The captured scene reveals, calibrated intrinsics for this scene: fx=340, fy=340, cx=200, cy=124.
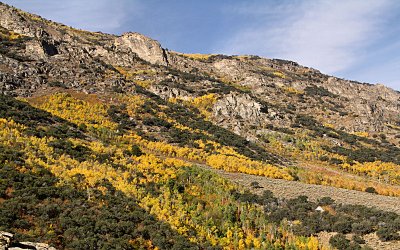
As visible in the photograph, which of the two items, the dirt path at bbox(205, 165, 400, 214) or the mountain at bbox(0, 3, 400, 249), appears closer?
the mountain at bbox(0, 3, 400, 249)

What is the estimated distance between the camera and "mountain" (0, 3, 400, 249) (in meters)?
32.1

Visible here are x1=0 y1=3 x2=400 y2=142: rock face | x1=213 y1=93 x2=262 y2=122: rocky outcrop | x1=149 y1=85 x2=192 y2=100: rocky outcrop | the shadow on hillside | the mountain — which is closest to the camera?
the shadow on hillside

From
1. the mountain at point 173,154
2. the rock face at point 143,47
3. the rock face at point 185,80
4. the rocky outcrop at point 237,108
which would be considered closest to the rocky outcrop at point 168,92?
the rock face at point 185,80

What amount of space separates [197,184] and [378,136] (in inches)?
3099

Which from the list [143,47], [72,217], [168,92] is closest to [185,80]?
[168,92]

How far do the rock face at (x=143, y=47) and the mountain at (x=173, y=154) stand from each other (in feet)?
1.99

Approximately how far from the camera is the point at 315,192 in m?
49.8

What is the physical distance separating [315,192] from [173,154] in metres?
26.6

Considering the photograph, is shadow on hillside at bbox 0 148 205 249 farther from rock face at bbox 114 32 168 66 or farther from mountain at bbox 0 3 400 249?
rock face at bbox 114 32 168 66

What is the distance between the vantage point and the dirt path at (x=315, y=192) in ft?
148

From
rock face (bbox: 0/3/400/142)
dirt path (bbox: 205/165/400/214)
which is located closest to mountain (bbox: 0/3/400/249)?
dirt path (bbox: 205/165/400/214)

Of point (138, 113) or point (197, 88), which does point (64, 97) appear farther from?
point (197, 88)

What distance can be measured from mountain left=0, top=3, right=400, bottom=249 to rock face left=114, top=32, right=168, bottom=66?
61 cm

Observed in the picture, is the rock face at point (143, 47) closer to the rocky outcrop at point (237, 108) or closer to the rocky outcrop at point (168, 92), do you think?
the rocky outcrop at point (168, 92)
